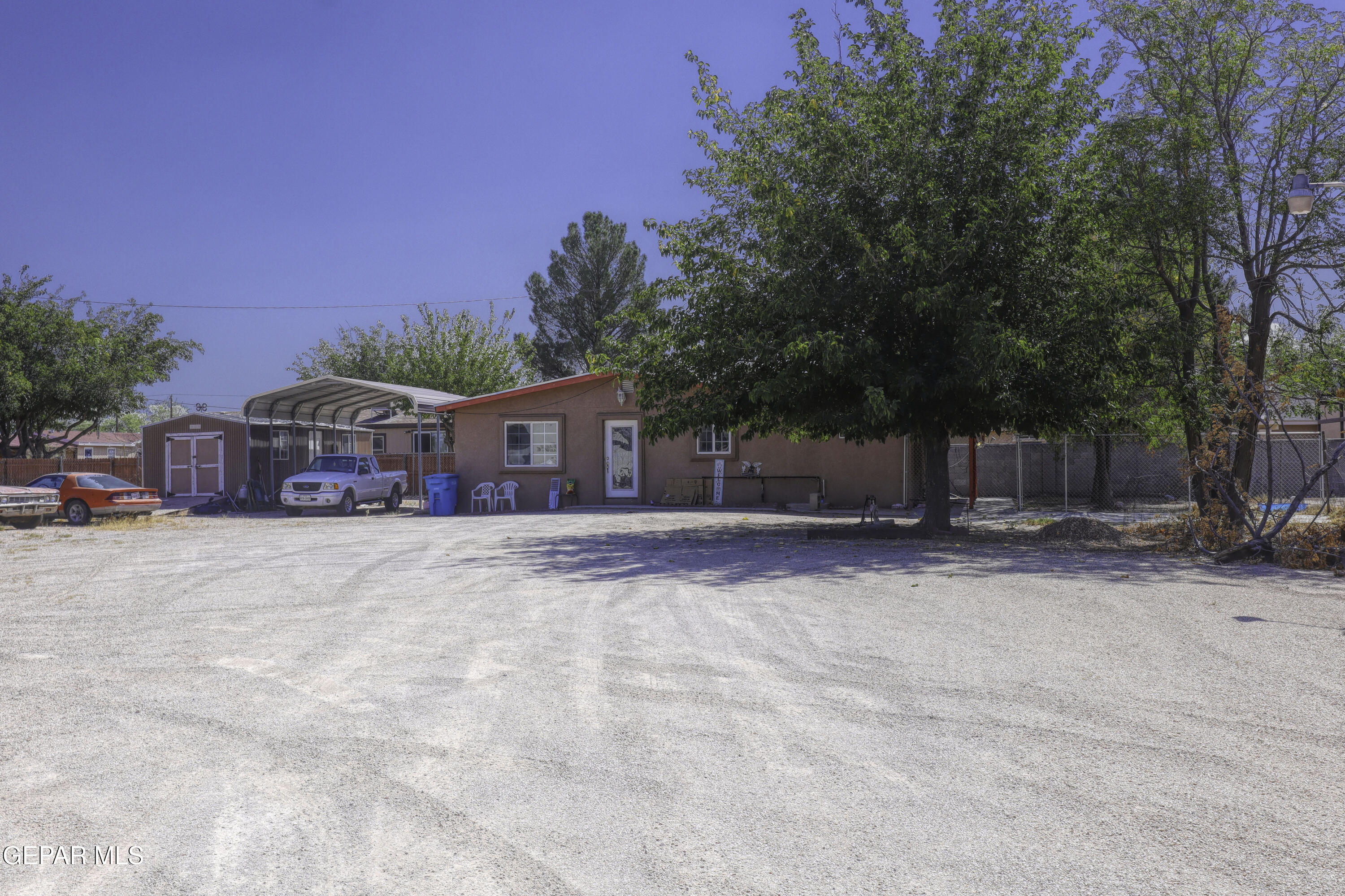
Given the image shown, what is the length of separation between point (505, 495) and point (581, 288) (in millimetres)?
23352

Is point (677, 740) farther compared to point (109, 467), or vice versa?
point (109, 467)

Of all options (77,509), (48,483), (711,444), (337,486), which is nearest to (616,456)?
(711,444)

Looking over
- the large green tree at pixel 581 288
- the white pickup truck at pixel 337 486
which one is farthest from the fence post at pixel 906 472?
the large green tree at pixel 581 288

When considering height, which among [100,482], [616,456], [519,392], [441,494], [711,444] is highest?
[519,392]

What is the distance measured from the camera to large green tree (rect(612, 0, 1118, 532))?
13.4 metres

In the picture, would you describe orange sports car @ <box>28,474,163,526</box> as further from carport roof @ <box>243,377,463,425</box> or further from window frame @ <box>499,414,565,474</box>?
window frame @ <box>499,414,565,474</box>

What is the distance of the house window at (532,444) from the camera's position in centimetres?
2386

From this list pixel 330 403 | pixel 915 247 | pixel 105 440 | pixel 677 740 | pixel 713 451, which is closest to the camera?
pixel 677 740

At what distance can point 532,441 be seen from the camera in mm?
23984

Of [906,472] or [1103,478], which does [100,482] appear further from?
[1103,478]

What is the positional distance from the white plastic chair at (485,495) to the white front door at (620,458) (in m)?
2.99

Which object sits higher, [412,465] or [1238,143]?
[1238,143]

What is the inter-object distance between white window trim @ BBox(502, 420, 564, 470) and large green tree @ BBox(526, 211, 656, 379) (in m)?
21.0

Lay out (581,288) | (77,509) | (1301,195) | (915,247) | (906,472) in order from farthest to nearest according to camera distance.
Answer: (581,288) → (906,472) → (77,509) → (915,247) → (1301,195)
